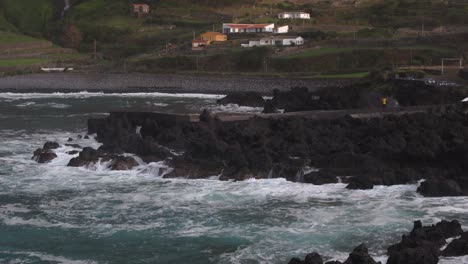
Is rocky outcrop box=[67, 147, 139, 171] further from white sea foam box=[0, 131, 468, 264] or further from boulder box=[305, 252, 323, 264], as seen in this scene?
boulder box=[305, 252, 323, 264]

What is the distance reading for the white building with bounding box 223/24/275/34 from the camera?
230 ft

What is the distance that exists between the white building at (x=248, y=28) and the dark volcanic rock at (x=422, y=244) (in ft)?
173

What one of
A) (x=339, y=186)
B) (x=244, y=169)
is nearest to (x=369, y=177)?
(x=339, y=186)

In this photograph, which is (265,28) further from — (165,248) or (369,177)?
(165,248)

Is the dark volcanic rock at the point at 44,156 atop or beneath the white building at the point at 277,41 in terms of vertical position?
beneath

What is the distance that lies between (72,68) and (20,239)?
44.9m

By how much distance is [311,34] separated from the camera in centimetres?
6606

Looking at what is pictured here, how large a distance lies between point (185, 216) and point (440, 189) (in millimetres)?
6690

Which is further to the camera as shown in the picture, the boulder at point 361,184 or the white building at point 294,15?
the white building at point 294,15

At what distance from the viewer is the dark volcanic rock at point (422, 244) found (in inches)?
613

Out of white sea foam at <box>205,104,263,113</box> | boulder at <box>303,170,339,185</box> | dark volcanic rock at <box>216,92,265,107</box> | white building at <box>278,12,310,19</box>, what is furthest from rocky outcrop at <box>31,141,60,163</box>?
white building at <box>278,12,310,19</box>

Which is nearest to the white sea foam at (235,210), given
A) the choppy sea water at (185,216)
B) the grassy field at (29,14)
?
the choppy sea water at (185,216)

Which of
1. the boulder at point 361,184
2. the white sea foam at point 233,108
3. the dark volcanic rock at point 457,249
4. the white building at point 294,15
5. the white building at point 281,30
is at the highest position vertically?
the white building at point 294,15

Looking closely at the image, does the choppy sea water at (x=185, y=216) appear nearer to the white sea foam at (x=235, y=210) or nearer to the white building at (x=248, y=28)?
the white sea foam at (x=235, y=210)
